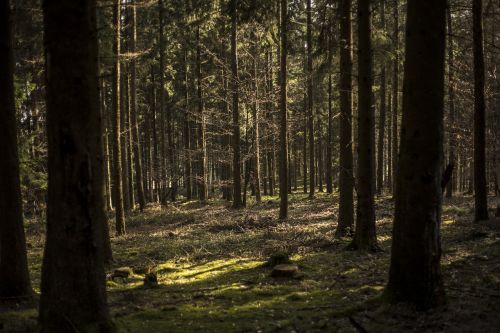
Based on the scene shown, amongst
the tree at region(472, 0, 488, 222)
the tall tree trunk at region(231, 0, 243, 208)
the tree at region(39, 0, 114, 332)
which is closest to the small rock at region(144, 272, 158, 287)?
the tree at region(39, 0, 114, 332)

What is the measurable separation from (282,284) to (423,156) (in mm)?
4837

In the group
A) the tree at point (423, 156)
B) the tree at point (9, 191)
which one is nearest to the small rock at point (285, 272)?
the tree at point (423, 156)

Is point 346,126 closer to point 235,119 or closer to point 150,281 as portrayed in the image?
point 150,281

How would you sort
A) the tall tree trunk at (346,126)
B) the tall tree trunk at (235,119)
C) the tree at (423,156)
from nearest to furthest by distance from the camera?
the tree at (423,156) → the tall tree trunk at (346,126) → the tall tree trunk at (235,119)

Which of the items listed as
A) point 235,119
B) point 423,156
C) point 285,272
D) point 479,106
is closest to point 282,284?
point 285,272

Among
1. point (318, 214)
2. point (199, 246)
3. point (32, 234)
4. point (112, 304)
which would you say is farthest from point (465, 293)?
point (32, 234)

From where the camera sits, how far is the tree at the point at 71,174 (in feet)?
16.5

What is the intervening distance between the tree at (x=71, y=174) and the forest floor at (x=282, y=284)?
3.36ft

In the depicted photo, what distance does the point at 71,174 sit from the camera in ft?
16.6

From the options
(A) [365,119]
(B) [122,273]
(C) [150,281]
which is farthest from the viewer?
(A) [365,119]

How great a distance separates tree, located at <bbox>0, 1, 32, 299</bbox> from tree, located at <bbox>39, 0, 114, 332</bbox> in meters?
3.49

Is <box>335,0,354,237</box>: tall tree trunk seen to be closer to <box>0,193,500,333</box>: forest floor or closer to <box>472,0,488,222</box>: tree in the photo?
<box>0,193,500,333</box>: forest floor

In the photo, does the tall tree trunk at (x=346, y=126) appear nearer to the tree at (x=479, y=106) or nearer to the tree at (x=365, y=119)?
the tree at (x=365, y=119)

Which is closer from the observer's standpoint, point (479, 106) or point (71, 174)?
point (71, 174)
